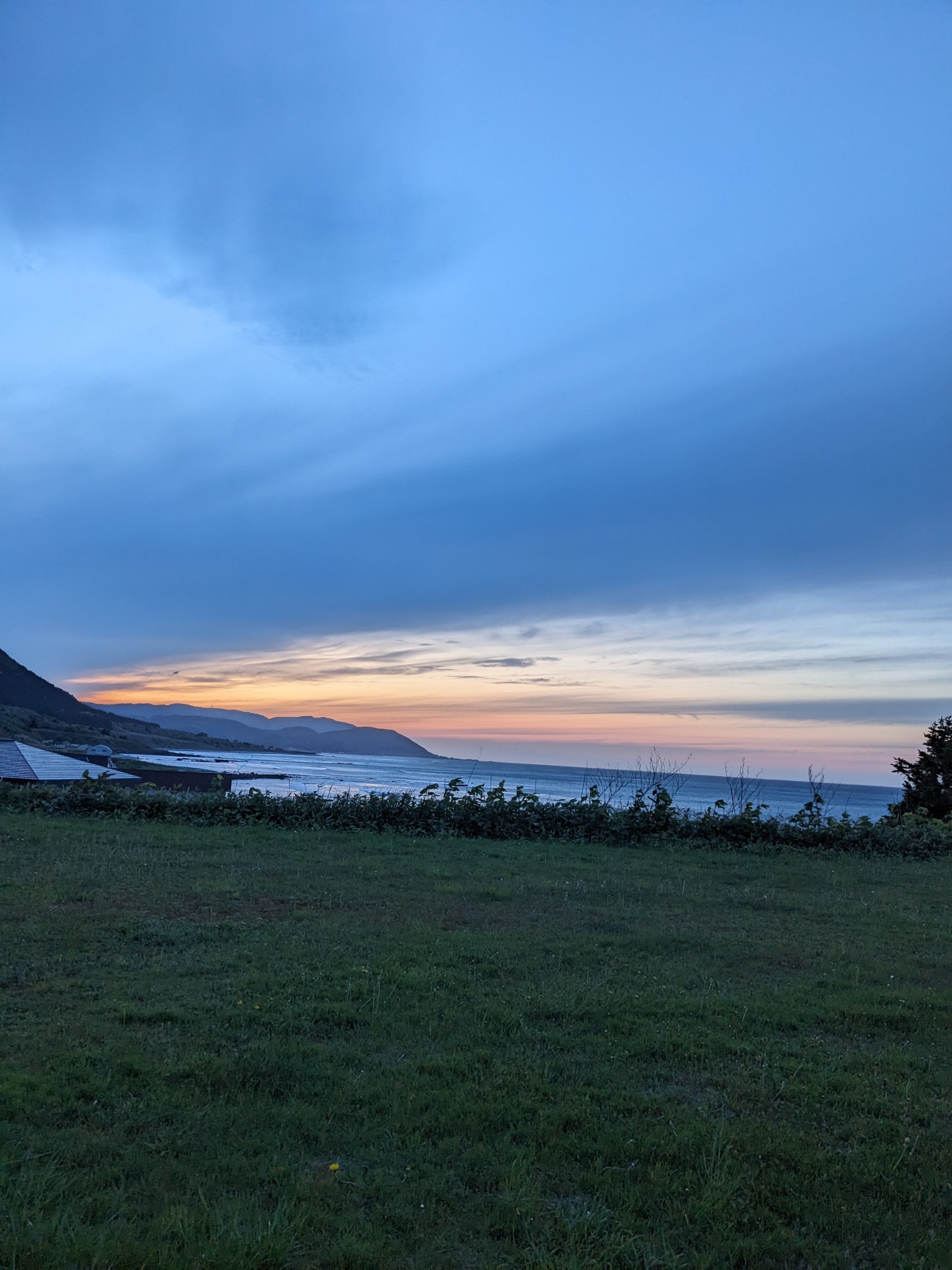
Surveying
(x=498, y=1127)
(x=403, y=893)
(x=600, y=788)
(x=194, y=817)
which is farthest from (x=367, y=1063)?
(x=600, y=788)

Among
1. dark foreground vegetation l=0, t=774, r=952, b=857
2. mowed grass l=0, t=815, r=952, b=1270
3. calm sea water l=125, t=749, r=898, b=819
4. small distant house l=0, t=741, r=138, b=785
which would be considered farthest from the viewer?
calm sea water l=125, t=749, r=898, b=819

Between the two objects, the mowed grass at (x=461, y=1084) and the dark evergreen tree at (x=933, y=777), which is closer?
the mowed grass at (x=461, y=1084)

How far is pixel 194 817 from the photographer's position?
42.1 feet

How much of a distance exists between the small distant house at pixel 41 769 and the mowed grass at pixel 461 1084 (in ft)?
30.5

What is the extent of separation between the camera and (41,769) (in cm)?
1777

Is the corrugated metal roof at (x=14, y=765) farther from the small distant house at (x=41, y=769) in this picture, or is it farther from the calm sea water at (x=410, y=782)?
the calm sea water at (x=410, y=782)

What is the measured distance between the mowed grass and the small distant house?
366 inches

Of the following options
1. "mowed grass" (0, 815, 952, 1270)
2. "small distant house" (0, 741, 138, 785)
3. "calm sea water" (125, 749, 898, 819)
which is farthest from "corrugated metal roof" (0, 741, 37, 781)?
"calm sea water" (125, 749, 898, 819)

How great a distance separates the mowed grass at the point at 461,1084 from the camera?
2.96m

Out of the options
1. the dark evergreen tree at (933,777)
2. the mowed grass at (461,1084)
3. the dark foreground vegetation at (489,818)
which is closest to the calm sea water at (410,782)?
the dark evergreen tree at (933,777)

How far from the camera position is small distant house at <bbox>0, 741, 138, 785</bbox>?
1602cm

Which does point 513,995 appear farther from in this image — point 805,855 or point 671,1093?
point 805,855

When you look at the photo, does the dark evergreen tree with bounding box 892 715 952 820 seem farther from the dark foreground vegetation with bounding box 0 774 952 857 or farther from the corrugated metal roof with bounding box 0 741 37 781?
the corrugated metal roof with bounding box 0 741 37 781

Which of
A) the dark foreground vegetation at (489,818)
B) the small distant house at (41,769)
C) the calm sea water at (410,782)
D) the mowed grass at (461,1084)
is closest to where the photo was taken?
the mowed grass at (461,1084)
